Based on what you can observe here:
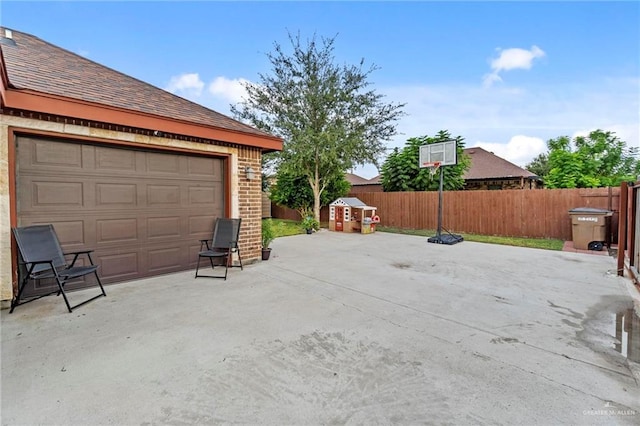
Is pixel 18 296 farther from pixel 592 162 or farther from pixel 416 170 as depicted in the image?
pixel 592 162

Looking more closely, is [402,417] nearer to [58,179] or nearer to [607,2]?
[58,179]

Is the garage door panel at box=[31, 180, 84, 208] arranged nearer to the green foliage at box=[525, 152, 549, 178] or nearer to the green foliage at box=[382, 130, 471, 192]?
the green foliage at box=[382, 130, 471, 192]

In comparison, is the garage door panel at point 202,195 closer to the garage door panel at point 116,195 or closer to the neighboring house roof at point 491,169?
the garage door panel at point 116,195

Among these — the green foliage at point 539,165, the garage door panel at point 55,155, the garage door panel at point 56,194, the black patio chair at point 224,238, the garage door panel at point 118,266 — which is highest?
the green foliage at point 539,165

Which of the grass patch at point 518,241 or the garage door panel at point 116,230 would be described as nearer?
the garage door panel at point 116,230

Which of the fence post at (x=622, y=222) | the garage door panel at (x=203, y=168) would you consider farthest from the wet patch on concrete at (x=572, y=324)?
the garage door panel at (x=203, y=168)

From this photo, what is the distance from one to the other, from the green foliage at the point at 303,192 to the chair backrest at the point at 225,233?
893 centimetres

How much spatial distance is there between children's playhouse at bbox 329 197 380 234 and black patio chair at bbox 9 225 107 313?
8.85 meters

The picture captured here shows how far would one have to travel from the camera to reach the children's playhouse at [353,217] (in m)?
11.2

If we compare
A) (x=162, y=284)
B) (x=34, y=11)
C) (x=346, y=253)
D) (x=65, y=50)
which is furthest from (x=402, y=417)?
(x=34, y=11)

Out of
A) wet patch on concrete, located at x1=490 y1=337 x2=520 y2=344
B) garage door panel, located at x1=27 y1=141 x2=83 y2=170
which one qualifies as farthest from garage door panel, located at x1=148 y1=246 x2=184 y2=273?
wet patch on concrete, located at x1=490 y1=337 x2=520 y2=344

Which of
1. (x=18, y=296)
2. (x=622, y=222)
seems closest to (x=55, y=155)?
(x=18, y=296)

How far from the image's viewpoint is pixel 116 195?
435 cm

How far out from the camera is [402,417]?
66.3 inches
